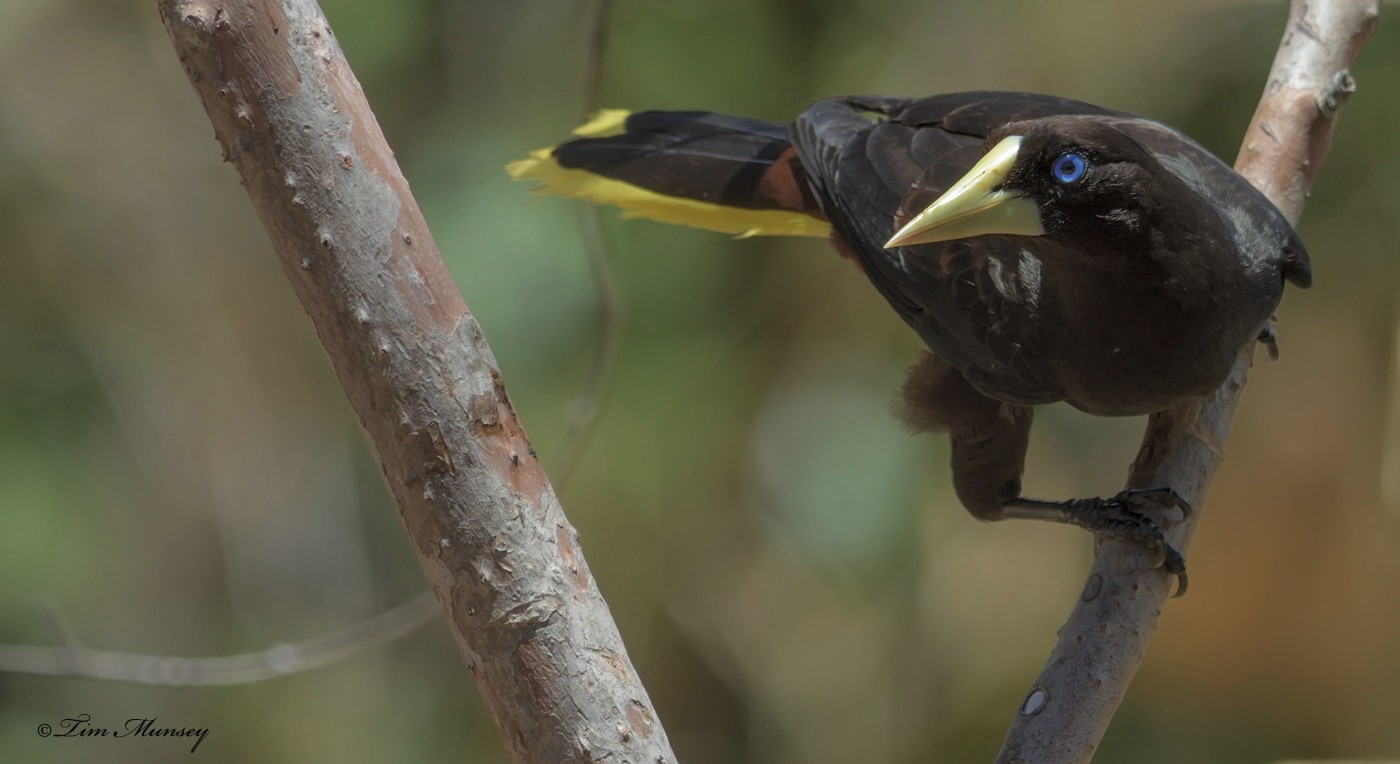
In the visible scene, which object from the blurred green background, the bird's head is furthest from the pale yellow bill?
the blurred green background

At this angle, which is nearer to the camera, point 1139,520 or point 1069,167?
point 1069,167

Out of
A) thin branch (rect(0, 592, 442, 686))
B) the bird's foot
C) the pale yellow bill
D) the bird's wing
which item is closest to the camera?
the pale yellow bill

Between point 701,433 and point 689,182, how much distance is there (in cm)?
165

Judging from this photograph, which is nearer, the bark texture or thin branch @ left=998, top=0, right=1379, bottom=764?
the bark texture

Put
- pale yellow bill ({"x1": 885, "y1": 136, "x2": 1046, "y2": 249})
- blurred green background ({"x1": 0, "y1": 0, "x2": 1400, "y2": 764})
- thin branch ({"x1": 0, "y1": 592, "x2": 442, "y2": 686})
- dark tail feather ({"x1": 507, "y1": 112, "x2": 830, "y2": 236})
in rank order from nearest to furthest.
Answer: pale yellow bill ({"x1": 885, "y1": 136, "x2": 1046, "y2": 249})
thin branch ({"x1": 0, "y1": 592, "x2": 442, "y2": 686})
dark tail feather ({"x1": 507, "y1": 112, "x2": 830, "y2": 236})
blurred green background ({"x1": 0, "y1": 0, "x2": 1400, "y2": 764})

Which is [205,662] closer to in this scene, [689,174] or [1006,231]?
[689,174]

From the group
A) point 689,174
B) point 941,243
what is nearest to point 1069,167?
point 941,243

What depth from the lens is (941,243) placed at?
2.65m

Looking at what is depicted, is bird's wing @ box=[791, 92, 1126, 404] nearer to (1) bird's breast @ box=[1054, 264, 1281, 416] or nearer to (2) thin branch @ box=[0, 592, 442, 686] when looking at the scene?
(1) bird's breast @ box=[1054, 264, 1281, 416]

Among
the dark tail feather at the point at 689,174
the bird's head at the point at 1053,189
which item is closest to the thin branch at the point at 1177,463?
the bird's head at the point at 1053,189

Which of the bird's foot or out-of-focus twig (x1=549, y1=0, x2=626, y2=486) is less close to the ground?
out-of-focus twig (x1=549, y1=0, x2=626, y2=486)

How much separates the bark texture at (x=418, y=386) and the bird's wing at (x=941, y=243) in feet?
3.77

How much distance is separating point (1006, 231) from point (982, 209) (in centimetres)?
7

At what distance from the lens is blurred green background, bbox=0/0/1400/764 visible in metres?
4.14
